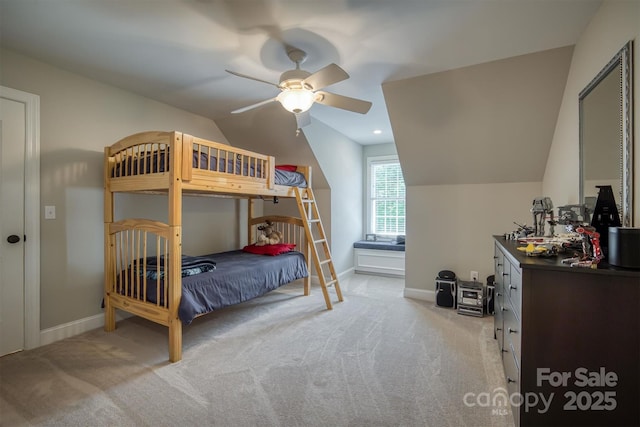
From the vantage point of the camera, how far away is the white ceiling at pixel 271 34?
1.70 meters

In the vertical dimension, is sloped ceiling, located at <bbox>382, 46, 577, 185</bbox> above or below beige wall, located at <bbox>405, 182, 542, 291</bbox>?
above

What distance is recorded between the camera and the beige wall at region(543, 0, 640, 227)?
1.33m

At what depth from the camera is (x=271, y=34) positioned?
6.47 ft

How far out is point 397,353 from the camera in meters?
2.25

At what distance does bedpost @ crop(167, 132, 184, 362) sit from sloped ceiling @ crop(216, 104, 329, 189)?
1587 mm

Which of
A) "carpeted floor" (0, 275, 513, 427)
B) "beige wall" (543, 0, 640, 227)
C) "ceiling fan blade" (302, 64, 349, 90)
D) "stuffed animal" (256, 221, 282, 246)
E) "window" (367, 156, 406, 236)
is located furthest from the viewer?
"window" (367, 156, 406, 236)

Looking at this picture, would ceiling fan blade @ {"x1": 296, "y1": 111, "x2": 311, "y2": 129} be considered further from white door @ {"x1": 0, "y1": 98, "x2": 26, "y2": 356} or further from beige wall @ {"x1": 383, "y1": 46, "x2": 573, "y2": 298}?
white door @ {"x1": 0, "y1": 98, "x2": 26, "y2": 356}

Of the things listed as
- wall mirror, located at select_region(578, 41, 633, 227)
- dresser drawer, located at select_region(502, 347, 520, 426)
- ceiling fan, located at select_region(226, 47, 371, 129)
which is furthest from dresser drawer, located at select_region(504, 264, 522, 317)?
ceiling fan, located at select_region(226, 47, 371, 129)

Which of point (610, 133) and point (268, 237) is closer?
point (610, 133)

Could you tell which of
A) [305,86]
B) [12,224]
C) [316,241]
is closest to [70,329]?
[12,224]

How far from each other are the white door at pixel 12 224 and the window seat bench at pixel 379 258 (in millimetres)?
4062

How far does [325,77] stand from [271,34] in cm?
49

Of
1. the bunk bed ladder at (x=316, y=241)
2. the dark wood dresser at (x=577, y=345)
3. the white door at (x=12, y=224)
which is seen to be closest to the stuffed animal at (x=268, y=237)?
the bunk bed ladder at (x=316, y=241)

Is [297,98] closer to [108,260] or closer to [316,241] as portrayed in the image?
[316,241]
